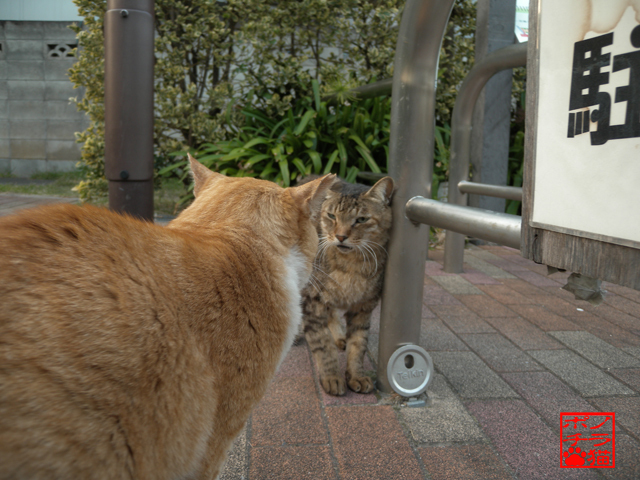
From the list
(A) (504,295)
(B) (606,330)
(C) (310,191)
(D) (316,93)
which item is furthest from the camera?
(D) (316,93)

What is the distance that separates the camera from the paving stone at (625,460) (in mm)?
1324

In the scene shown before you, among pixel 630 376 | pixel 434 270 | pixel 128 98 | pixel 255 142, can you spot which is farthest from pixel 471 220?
pixel 255 142

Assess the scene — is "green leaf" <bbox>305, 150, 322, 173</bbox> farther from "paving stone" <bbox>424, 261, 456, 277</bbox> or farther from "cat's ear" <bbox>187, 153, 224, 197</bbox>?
"cat's ear" <bbox>187, 153, 224, 197</bbox>

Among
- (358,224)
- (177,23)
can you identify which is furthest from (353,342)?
(177,23)

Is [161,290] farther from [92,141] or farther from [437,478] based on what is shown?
[92,141]

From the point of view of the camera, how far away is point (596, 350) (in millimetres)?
2238

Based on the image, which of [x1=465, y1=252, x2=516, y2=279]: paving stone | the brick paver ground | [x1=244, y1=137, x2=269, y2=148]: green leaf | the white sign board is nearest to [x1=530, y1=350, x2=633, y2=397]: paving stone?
the brick paver ground

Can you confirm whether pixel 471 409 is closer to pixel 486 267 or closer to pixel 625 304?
pixel 625 304

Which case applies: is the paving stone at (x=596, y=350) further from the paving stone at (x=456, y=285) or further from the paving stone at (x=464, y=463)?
the paving stone at (x=464, y=463)

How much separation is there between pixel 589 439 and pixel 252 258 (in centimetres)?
125

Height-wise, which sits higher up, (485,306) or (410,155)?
(410,155)

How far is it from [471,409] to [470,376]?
278mm

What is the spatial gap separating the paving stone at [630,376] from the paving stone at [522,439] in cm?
55

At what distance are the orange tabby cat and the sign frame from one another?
0.63 meters
